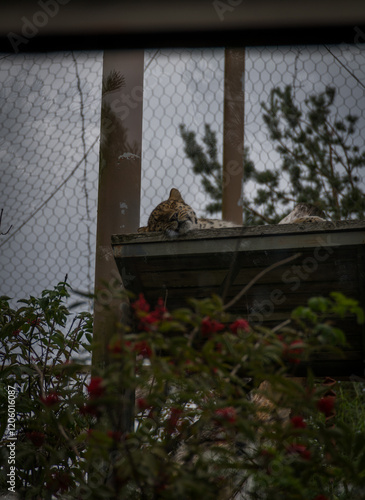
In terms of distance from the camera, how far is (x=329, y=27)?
2.03 ft

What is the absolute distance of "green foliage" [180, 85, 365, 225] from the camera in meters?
6.02

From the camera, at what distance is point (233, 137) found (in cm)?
345

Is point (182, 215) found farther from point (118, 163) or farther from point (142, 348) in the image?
point (142, 348)

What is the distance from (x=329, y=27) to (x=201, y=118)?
3.02 metres

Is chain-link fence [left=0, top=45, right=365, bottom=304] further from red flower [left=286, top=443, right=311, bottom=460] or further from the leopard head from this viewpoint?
red flower [left=286, top=443, right=311, bottom=460]

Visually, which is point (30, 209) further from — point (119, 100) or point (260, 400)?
point (260, 400)

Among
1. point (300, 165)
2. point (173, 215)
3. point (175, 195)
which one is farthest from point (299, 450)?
point (300, 165)

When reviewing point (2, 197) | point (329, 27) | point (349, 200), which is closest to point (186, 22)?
point (329, 27)

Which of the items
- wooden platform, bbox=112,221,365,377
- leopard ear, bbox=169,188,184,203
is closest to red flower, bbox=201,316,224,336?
wooden platform, bbox=112,221,365,377

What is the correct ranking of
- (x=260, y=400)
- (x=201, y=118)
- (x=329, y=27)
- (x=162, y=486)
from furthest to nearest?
1. (x=260, y=400)
2. (x=201, y=118)
3. (x=162, y=486)
4. (x=329, y=27)

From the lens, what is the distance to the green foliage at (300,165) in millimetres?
6020

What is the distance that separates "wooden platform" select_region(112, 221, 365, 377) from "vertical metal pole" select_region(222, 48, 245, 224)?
3.04 ft

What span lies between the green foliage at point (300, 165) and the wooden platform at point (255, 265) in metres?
3.31

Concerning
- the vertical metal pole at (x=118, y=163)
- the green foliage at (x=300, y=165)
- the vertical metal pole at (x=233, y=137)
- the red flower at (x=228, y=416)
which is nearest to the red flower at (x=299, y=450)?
the red flower at (x=228, y=416)
